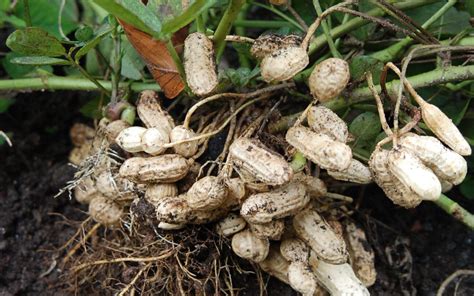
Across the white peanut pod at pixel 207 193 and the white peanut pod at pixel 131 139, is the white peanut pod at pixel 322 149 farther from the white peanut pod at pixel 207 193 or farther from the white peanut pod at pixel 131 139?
the white peanut pod at pixel 131 139

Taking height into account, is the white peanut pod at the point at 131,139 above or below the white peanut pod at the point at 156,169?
above

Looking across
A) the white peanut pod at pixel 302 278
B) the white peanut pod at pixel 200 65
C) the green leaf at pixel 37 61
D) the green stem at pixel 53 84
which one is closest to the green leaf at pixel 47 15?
→ the green stem at pixel 53 84

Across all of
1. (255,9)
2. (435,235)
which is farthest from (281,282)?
(255,9)

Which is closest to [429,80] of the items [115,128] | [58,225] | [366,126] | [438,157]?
[366,126]

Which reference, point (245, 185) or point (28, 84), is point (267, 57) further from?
point (28, 84)

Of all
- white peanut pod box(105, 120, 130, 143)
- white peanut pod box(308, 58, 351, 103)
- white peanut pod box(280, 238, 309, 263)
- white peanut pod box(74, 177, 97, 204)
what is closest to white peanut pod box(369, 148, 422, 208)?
white peanut pod box(308, 58, 351, 103)

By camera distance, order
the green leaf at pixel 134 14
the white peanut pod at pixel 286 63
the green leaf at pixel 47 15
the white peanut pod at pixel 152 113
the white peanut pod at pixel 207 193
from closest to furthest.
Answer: the green leaf at pixel 134 14 → the white peanut pod at pixel 286 63 → the white peanut pod at pixel 207 193 → the white peanut pod at pixel 152 113 → the green leaf at pixel 47 15

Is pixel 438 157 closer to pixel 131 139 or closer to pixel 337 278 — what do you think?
pixel 337 278
